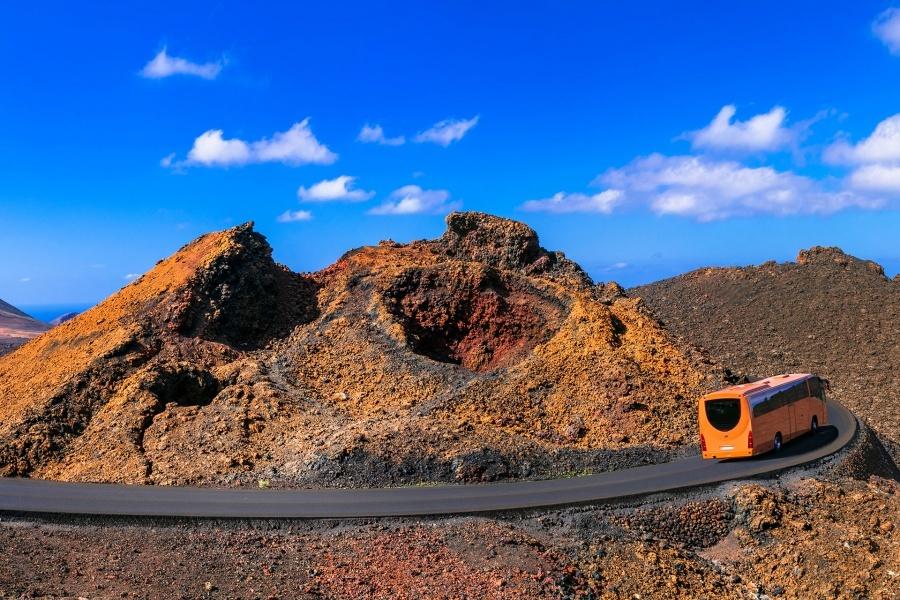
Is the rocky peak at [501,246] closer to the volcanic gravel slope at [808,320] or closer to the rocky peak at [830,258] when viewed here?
the volcanic gravel slope at [808,320]

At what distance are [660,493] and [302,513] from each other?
42.0 feet

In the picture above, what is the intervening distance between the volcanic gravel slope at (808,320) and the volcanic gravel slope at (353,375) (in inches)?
557

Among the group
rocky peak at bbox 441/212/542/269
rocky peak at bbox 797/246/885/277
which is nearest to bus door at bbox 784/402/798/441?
rocky peak at bbox 441/212/542/269

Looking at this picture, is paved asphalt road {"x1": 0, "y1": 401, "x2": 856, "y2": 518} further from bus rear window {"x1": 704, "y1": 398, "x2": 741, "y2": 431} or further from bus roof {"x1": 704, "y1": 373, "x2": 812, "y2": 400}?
bus roof {"x1": 704, "y1": 373, "x2": 812, "y2": 400}

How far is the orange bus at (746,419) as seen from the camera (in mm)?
30328

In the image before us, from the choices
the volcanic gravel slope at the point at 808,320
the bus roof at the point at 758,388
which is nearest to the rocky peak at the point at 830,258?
the volcanic gravel slope at the point at 808,320

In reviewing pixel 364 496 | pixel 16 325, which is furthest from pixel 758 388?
pixel 16 325

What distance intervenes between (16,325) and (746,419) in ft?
394

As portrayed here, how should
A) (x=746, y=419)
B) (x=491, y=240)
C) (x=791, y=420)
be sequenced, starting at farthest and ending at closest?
1. (x=491, y=240)
2. (x=791, y=420)
3. (x=746, y=419)

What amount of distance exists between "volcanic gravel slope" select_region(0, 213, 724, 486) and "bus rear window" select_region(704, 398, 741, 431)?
10.1 ft

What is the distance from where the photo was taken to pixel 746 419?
30.3m

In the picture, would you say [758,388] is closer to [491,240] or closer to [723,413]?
[723,413]

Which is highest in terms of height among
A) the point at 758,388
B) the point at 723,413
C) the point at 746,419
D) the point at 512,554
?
the point at 758,388

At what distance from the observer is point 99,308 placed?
45.7m
